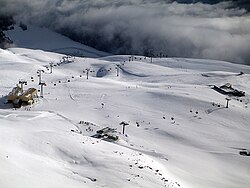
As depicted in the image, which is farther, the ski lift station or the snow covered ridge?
the ski lift station

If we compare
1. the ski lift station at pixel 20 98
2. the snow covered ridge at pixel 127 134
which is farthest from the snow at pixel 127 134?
the ski lift station at pixel 20 98

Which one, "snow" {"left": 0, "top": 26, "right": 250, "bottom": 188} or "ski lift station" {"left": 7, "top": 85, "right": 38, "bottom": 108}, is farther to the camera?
"ski lift station" {"left": 7, "top": 85, "right": 38, "bottom": 108}

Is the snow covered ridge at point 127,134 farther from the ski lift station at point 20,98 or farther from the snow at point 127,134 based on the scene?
the ski lift station at point 20,98

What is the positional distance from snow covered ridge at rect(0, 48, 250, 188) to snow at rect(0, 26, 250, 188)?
85 mm

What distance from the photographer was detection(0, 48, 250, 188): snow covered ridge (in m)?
28.0

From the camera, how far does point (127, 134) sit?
4528 centimetres

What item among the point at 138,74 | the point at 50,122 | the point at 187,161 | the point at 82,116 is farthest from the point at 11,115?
the point at 138,74

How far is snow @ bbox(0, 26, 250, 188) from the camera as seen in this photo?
27.9m

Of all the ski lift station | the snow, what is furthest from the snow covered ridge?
the ski lift station

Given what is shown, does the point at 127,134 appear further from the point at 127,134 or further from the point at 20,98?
the point at 20,98

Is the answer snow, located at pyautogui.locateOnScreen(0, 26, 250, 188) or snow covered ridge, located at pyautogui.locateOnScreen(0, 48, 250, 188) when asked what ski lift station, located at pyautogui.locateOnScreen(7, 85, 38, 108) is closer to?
snow, located at pyautogui.locateOnScreen(0, 26, 250, 188)

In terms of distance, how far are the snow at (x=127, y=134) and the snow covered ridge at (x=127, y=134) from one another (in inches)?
3.4

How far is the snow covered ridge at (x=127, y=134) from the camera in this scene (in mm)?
27953

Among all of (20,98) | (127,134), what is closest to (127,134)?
(127,134)
